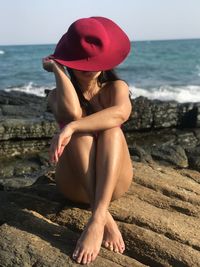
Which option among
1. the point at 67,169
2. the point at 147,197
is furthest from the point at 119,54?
the point at 147,197

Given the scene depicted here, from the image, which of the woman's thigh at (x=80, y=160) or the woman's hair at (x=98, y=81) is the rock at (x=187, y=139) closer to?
the woman's hair at (x=98, y=81)

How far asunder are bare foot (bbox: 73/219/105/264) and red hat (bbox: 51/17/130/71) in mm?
1006

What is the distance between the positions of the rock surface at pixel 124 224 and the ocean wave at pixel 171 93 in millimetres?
15638

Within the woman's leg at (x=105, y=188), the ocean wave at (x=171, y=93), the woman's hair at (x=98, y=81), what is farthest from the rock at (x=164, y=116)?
the ocean wave at (x=171, y=93)

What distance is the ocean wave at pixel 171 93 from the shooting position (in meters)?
19.6

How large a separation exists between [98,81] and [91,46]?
1.15 ft

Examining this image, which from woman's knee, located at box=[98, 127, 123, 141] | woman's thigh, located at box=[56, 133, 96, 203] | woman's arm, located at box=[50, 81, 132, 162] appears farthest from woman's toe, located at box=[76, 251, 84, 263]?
woman's knee, located at box=[98, 127, 123, 141]

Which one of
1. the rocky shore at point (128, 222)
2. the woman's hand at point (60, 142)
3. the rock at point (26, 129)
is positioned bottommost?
the rock at point (26, 129)

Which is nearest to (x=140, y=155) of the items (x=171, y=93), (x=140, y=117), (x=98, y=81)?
(x=98, y=81)

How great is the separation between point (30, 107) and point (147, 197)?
8880 millimetres

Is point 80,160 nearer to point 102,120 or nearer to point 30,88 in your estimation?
point 102,120

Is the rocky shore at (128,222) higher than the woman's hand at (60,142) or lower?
lower

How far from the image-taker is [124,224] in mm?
3291

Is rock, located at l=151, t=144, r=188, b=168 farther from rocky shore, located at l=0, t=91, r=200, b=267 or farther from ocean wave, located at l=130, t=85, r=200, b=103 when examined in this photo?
ocean wave, located at l=130, t=85, r=200, b=103
